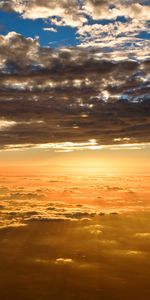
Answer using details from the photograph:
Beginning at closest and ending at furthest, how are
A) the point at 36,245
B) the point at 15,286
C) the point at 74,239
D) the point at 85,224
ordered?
the point at 15,286
the point at 36,245
the point at 74,239
the point at 85,224

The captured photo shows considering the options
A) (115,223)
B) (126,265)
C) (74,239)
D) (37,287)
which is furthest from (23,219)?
(37,287)

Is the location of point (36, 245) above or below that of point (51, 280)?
above

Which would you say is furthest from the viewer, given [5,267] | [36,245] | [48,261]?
[36,245]

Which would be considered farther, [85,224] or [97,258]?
[85,224]

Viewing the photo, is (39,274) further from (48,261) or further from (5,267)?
(48,261)

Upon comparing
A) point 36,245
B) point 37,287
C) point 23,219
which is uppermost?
point 23,219

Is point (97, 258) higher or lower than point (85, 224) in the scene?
lower

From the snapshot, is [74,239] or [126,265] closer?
[126,265]

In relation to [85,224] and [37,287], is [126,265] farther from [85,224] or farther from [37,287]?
[85,224]

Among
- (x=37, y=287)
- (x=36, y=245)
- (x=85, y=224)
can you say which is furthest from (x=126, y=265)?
(x=85, y=224)
